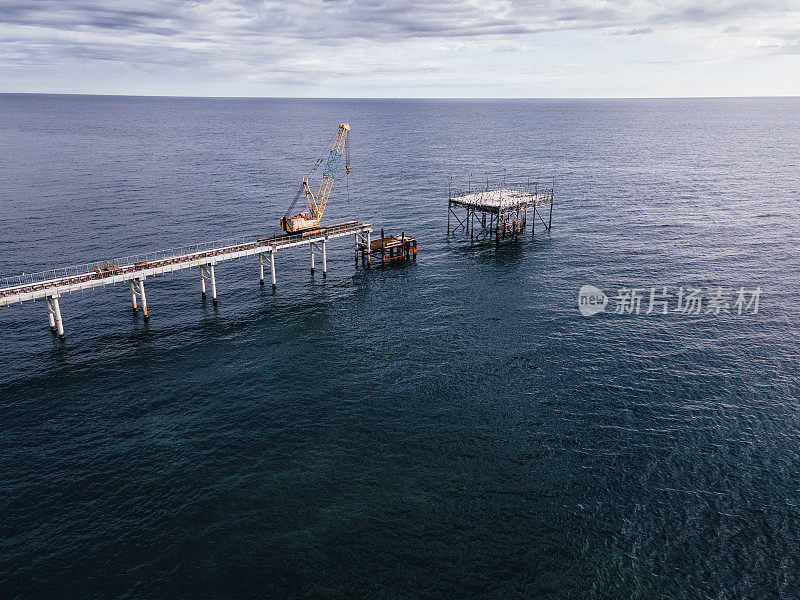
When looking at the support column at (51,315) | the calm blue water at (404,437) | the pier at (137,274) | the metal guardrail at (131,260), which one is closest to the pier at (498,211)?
the calm blue water at (404,437)

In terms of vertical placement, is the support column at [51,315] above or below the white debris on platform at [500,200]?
below

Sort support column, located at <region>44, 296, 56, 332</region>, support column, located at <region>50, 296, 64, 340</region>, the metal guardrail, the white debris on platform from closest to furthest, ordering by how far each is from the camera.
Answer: support column, located at <region>50, 296, 64, 340</region> → support column, located at <region>44, 296, 56, 332</region> → the metal guardrail → the white debris on platform

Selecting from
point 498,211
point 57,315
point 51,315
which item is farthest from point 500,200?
point 51,315

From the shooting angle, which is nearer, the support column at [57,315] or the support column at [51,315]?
the support column at [57,315]

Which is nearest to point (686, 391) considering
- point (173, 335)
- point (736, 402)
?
point (736, 402)

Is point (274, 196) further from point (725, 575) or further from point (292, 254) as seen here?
point (725, 575)

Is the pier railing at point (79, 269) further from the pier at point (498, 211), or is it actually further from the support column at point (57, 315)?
the pier at point (498, 211)

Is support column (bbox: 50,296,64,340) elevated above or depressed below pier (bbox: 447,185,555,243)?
below

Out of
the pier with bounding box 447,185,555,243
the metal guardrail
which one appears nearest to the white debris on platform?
the pier with bounding box 447,185,555,243

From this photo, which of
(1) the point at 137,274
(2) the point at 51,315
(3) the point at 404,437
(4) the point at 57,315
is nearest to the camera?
(3) the point at 404,437

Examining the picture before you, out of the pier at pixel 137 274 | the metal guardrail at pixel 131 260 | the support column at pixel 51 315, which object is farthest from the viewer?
the metal guardrail at pixel 131 260

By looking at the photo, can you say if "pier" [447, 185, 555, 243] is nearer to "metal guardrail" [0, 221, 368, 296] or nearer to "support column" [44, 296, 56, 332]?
"metal guardrail" [0, 221, 368, 296]

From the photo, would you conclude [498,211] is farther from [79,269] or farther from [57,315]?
[57,315]
